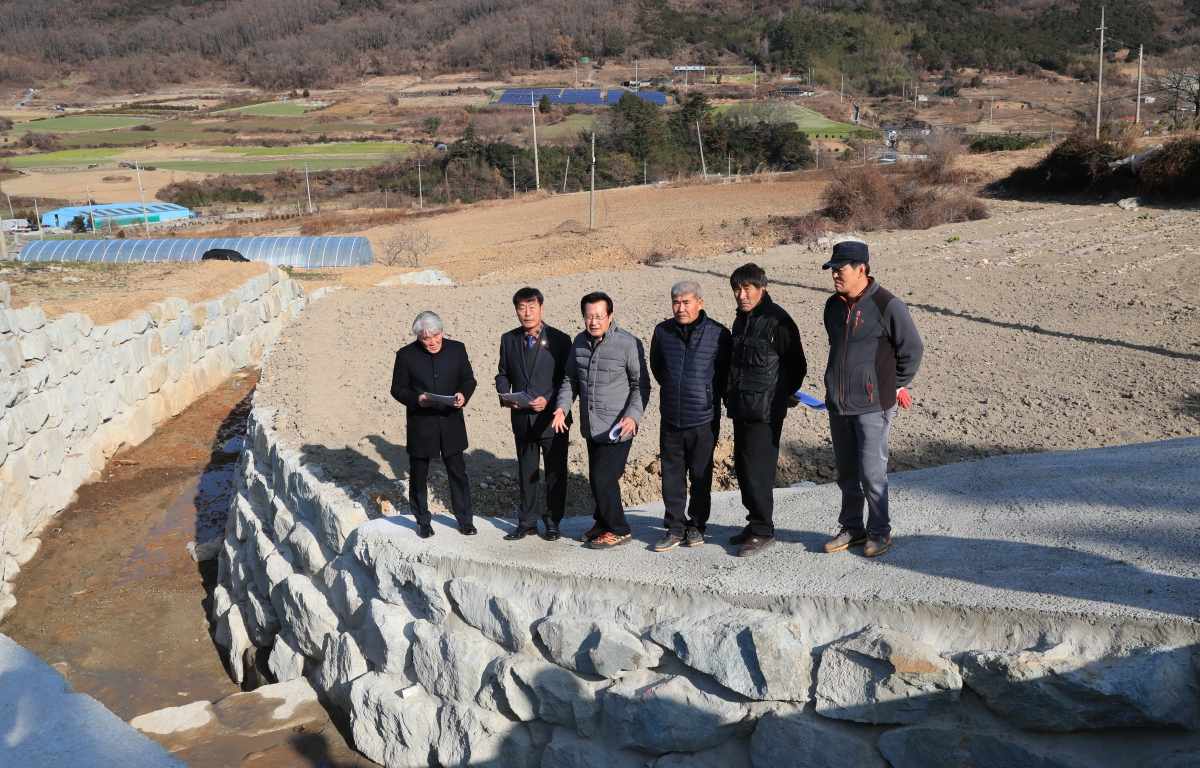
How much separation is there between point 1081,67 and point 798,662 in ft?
341

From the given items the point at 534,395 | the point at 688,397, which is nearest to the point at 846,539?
the point at 688,397

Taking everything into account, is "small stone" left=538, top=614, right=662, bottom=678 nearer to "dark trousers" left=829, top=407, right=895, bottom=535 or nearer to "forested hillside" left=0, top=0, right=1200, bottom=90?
"dark trousers" left=829, top=407, right=895, bottom=535

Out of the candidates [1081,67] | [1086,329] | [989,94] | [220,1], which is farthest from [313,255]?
[220,1]

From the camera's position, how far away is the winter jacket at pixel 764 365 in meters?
4.52

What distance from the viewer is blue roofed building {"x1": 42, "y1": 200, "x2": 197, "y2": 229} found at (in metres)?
46.7

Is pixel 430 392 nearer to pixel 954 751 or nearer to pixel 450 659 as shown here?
pixel 450 659

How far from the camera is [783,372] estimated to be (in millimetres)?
4559

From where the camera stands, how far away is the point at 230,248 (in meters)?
26.6

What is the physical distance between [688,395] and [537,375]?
1.00 metres

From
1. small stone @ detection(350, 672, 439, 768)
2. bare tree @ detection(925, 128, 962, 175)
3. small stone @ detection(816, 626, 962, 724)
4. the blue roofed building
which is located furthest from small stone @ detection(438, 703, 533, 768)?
the blue roofed building

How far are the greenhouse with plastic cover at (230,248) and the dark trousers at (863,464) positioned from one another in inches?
948

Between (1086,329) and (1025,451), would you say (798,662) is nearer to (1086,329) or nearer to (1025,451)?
(1025,451)

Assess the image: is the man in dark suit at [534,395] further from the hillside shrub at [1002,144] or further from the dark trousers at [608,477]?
the hillside shrub at [1002,144]

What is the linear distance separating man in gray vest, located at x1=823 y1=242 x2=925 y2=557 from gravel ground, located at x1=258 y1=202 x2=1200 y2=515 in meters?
2.66
